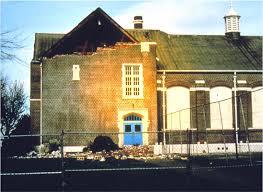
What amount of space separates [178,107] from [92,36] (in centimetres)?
849

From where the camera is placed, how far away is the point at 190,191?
995 cm

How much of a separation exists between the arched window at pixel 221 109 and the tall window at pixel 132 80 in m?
6.14

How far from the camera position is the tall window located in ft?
97.8

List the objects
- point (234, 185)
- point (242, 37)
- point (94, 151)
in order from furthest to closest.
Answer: point (242, 37)
point (94, 151)
point (234, 185)

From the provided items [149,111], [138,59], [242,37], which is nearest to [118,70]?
[138,59]

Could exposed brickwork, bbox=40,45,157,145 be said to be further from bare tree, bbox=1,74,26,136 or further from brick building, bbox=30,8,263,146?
bare tree, bbox=1,74,26,136

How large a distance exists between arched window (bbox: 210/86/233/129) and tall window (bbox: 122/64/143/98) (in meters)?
6.14

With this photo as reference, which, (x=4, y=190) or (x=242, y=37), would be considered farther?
(x=242, y=37)

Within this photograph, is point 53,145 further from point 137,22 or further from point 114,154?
point 137,22

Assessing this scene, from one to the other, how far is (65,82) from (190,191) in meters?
20.6

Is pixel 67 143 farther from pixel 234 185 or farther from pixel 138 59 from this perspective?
pixel 234 185

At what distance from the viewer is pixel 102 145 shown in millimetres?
26484

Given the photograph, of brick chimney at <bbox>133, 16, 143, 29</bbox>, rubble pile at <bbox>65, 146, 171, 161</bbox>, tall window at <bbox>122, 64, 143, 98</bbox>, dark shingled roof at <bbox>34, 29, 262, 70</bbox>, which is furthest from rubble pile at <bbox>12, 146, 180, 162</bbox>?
brick chimney at <bbox>133, 16, 143, 29</bbox>

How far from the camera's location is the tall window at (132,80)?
29797mm
